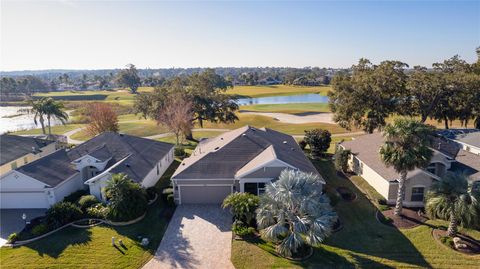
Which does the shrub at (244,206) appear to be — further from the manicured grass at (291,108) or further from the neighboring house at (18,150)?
the manicured grass at (291,108)

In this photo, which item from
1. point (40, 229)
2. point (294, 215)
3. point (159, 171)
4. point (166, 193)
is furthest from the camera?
point (159, 171)

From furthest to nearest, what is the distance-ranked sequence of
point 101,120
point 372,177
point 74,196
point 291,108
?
point 291,108, point 101,120, point 372,177, point 74,196

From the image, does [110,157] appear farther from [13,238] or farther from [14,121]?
[14,121]

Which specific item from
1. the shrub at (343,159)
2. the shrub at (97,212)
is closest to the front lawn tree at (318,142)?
the shrub at (343,159)

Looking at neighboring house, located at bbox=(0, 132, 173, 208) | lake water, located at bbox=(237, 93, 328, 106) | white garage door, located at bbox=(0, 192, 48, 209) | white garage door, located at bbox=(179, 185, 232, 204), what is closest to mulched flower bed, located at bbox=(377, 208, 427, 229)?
white garage door, located at bbox=(179, 185, 232, 204)

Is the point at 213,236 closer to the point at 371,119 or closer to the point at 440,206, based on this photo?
the point at 440,206

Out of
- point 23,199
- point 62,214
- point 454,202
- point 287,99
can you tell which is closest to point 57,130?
point 23,199
